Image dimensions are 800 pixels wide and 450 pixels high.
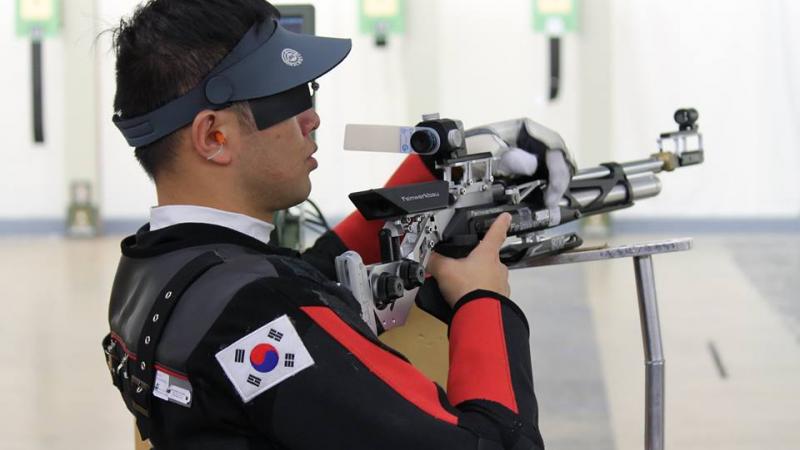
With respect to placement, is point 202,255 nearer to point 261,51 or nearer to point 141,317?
point 141,317

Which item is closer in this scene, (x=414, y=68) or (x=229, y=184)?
(x=229, y=184)

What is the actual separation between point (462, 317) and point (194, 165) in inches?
12.4

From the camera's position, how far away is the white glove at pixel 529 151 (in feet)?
4.88

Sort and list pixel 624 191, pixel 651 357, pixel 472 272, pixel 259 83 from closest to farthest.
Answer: pixel 259 83
pixel 472 272
pixel 651 357
pixel 624 191

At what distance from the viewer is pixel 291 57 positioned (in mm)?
1140

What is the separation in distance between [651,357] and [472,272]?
355 millimetres

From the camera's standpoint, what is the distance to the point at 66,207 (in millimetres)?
5934

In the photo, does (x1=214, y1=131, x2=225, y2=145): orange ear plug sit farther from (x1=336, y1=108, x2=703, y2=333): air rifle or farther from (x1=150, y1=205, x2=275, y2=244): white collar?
(x1=336, y1=108, x2=703, y2=333): air rifle

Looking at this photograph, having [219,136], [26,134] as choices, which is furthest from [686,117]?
[26,134]

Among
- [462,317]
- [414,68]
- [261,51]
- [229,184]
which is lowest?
[462,317]

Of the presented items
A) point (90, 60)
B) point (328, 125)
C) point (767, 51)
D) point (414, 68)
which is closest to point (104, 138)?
point (90, 60)

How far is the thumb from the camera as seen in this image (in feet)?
4.31

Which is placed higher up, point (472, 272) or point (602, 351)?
point (472, 272)

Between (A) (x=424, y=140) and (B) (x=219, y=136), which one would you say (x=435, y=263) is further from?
(B) (x=219, y=136)
